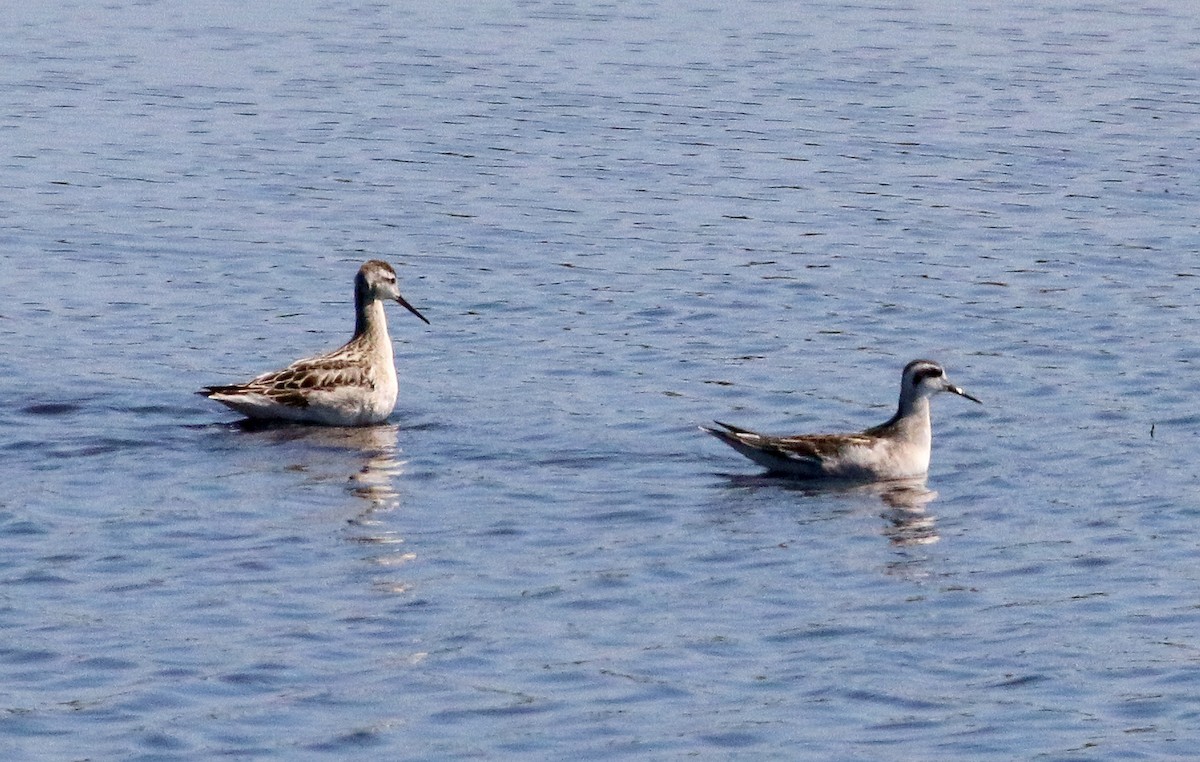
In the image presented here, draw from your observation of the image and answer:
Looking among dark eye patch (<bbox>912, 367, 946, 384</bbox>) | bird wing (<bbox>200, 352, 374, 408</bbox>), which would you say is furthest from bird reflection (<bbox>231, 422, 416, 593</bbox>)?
dark eye patch (<bbox>912, 367, 946, 384</bbox>)

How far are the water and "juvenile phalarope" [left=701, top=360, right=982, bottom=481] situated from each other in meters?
0.36

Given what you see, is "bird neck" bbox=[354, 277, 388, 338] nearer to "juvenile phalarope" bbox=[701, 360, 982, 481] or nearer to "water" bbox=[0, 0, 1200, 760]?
"water" bbox=[0, 0, 1200, 760]

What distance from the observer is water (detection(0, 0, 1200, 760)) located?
46.2 ft

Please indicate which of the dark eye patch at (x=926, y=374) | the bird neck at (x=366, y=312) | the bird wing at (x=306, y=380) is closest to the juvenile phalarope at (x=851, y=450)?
the dark eye patch at (x=926, y=374)

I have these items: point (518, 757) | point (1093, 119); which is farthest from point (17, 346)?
point (1093, 119)

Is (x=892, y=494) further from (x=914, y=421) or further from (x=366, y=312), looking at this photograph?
(x=366, y=312)

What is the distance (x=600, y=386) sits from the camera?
74.2 ft

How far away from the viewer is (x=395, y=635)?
1498 centimetres

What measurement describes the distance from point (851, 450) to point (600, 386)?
136 inches

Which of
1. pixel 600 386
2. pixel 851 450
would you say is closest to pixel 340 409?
pixel 600 386

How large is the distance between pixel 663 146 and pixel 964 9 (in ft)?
49.2

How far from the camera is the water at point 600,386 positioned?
14.1 meters

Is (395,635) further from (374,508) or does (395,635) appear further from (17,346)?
(17,346)

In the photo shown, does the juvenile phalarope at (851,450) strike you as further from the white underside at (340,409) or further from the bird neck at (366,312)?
the bird neck at (366,312)
